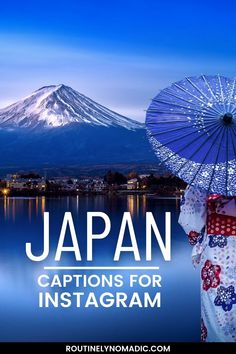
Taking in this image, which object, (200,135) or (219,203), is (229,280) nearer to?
(219,203)

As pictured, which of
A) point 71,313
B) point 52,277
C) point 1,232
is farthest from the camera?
point 1,232
